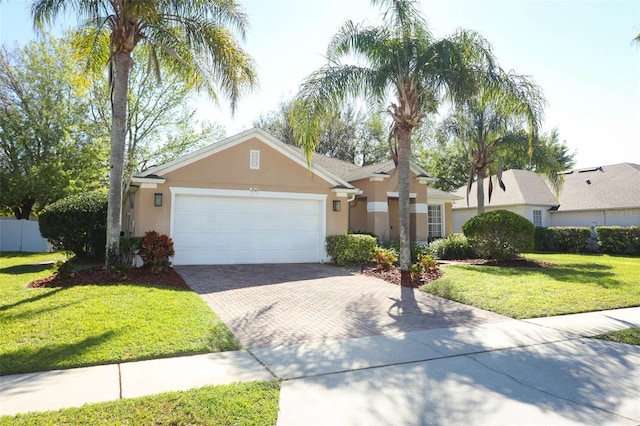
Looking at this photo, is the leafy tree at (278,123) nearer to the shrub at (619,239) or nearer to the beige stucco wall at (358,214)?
the beige stucco wall at (358,214)

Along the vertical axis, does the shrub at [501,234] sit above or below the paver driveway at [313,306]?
above

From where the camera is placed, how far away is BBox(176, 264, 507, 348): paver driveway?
21.3 feet

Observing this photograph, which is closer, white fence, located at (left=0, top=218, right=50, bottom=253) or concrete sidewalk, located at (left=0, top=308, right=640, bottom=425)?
concrete sidewalk, located at (left=0, top=308, right=640, bottom=425)

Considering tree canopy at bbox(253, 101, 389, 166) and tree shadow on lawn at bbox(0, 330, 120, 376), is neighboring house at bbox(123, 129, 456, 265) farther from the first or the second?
tree canopy at bbox(253, 101, 389, 166)

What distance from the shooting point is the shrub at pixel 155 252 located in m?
11.1

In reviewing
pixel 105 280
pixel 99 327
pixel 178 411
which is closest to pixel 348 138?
pixel 105 280

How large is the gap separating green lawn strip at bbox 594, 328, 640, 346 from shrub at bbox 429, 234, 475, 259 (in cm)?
1047

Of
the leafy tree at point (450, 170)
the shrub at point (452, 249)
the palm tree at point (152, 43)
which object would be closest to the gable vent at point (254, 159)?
the palm tree at point (152, 43)

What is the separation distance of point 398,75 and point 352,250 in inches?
238

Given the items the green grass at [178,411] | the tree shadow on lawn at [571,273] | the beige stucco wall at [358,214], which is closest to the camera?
the green grass at [178,411]

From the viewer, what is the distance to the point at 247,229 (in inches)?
554

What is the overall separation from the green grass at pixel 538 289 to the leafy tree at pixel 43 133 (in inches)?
812

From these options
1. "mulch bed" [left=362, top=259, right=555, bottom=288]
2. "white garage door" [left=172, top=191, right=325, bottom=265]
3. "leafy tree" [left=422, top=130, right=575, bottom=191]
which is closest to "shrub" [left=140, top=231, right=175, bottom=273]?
"white garage door" [left=172, top=191, right=325, bottom=265]

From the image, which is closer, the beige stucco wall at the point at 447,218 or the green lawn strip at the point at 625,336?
the green lawn strip at the point at 625,336
